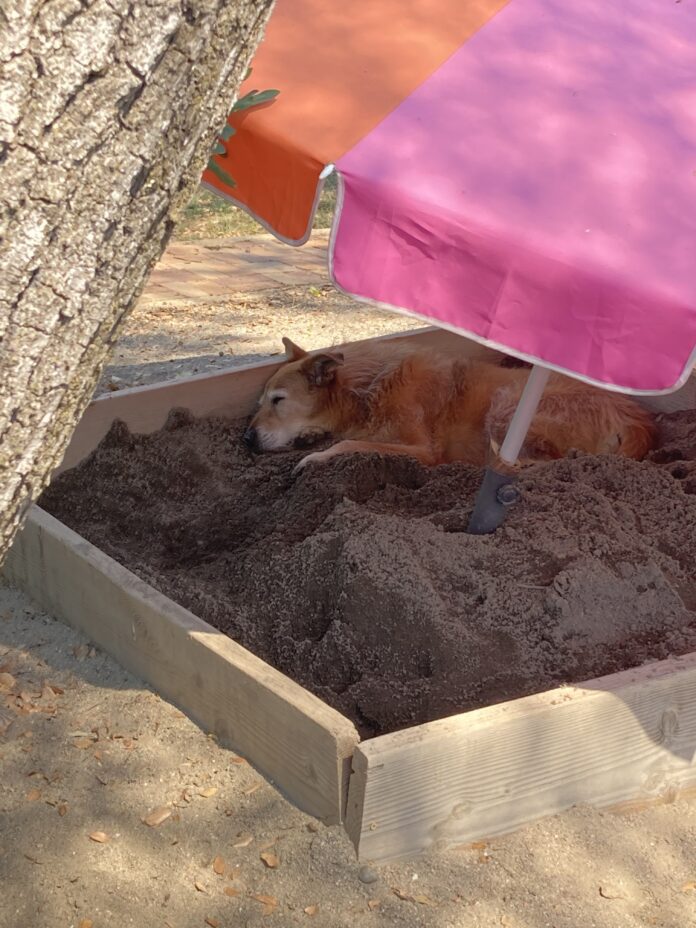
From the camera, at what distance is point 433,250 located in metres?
2.90

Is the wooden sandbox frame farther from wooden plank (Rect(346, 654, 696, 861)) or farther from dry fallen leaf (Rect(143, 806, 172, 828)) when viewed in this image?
dry fallen leaf (Rect(143, 806, 172, 828))

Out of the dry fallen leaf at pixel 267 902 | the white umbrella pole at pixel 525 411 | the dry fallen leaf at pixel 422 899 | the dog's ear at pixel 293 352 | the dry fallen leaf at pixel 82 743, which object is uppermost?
the white umbrella pole at pixel 525 411

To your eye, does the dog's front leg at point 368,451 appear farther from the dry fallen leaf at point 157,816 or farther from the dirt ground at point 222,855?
the dry fallen leaf at point 157,816

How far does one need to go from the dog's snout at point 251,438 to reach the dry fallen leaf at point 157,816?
2238 millimetres

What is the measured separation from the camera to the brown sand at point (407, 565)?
3504 mm

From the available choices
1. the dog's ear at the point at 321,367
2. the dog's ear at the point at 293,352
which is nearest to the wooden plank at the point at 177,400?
the dog's ear at the point at 293,352

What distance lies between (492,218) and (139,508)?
2321mm

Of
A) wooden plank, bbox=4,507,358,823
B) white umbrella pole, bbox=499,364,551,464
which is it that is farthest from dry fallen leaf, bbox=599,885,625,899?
white umbrella pole, bbox=499,364,551,464

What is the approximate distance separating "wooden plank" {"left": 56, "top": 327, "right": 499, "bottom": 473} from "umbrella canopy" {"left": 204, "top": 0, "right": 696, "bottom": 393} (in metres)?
1.58

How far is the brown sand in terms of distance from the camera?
3.50m

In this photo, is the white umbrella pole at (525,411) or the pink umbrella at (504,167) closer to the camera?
the pink umbrella at (504,167)

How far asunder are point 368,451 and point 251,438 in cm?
62

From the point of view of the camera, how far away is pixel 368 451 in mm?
4930

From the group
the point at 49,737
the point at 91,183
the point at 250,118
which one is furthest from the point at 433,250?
the point at 49,737
